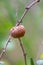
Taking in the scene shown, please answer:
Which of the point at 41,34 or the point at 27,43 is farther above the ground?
the point at 41,34

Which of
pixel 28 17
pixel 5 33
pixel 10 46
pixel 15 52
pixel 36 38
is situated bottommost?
pixel 10 46

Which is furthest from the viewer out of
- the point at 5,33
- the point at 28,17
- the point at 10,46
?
the point at 28,17

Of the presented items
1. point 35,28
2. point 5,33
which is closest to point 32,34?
point 35,28

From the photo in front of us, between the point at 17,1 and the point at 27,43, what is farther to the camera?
the point at 17,1

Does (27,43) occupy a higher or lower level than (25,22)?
lower

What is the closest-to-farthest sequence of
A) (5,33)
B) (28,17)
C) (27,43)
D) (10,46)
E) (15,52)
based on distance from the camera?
(10,46) → (5,33) → (27,43) → (15,52) → (28,17)

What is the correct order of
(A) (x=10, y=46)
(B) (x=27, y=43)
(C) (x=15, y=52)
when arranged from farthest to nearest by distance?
(C) (x=15, y=52)
(B) (x=27, y=43)
(A) (x=10, y=46)

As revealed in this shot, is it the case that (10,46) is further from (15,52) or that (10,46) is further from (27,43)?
(15,52)

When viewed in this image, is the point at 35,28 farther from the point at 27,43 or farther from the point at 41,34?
the point at 27,43

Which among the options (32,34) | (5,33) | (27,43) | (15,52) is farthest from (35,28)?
(5,33)
